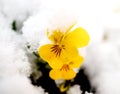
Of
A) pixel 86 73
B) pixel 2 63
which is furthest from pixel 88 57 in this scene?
pixel 2 63

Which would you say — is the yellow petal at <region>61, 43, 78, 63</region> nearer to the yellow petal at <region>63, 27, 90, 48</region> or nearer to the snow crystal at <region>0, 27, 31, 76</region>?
the yellow petal at <region>63, 27, 90, 48</region>

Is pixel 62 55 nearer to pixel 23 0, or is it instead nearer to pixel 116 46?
pixel 116 46

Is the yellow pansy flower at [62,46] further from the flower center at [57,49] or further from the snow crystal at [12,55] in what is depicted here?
the snow crystal at [12,55]

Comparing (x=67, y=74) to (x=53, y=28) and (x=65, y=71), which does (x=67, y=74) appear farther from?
(x=53, y=28)

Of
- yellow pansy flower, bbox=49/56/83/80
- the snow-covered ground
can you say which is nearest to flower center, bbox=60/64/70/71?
yellow pansy flower, bbox=49/56/83/80

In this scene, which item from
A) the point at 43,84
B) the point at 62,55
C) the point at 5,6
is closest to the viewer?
the point at 62,55

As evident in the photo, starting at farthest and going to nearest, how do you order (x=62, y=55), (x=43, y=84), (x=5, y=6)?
(x=5, y=6)
(x=43, y=84)
(x=62, y=55)
